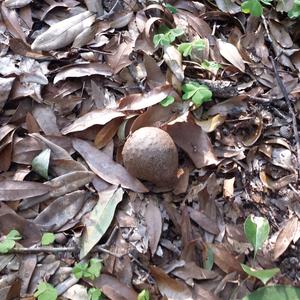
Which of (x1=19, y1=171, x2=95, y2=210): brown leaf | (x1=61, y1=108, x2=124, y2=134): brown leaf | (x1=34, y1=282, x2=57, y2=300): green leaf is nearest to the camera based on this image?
(x1=34, y1=282, x2=57, y2=300): green leaf

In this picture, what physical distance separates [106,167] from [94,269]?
44cm

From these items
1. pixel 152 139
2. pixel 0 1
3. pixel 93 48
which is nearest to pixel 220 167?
pixel 152 139

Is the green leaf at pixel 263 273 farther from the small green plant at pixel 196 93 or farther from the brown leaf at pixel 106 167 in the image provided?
the small green plant at pixel 196 93

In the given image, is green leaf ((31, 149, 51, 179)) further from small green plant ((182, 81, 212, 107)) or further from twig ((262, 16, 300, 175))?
twig ((262, 16, 300, 175))

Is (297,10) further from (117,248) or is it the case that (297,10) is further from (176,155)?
(117,248)

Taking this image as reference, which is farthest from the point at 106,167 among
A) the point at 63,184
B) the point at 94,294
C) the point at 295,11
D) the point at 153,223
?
the point at 295,11

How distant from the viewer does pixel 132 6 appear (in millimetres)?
2488

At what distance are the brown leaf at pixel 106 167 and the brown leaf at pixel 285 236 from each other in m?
0.57

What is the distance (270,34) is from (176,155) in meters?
0.92

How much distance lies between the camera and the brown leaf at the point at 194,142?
2.11m

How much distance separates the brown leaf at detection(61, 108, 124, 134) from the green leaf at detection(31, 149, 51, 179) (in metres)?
0.15

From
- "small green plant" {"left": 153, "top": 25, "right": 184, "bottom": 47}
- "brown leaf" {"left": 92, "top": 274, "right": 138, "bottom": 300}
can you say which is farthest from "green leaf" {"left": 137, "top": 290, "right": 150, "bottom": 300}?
"small green plant" {"left": 153, "top": 25, "right": 184, "bottom": 47}

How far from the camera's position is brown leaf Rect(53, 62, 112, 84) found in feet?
7.43

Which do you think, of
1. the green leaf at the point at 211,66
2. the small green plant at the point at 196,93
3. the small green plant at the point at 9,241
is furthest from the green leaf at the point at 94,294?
the green leaf at the point at 211,66
